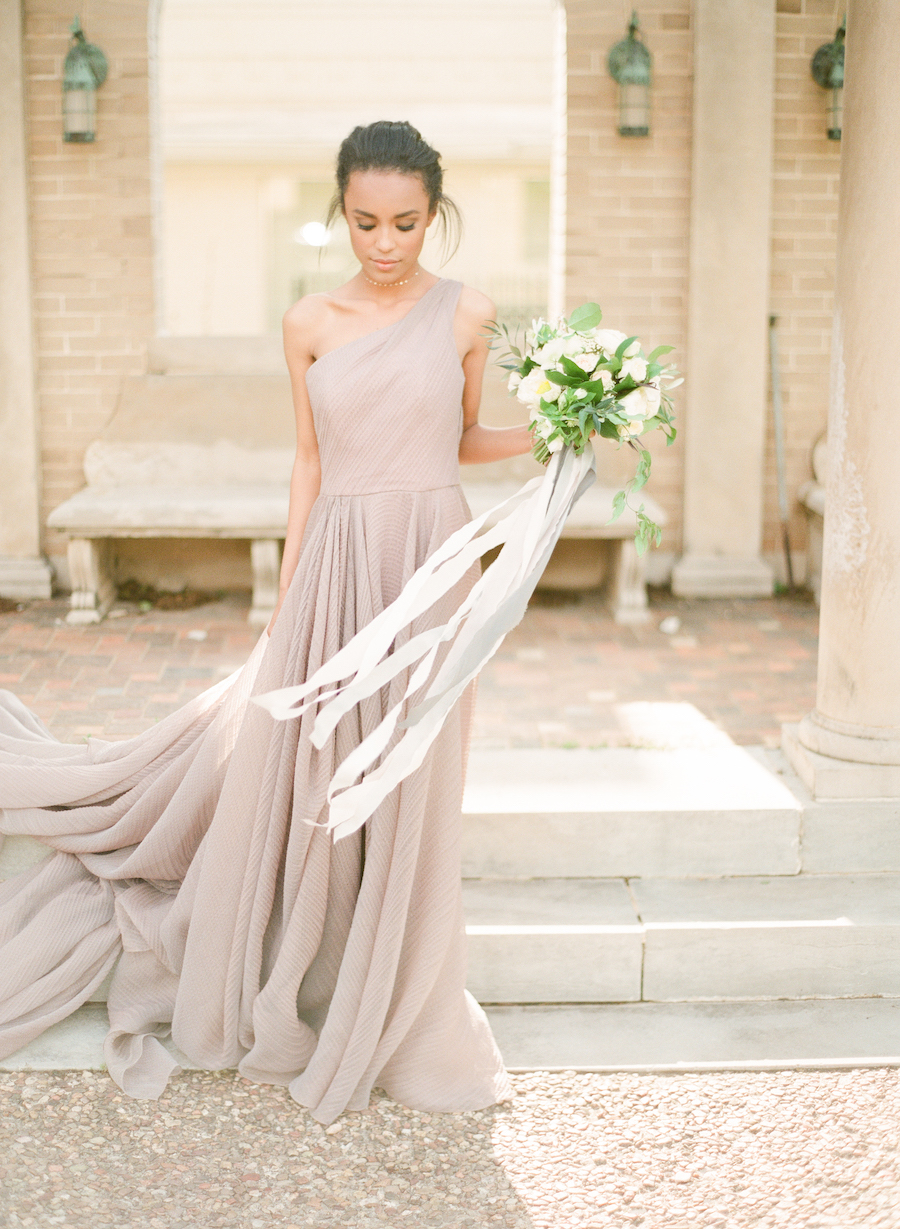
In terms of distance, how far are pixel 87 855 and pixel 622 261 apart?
14.2 ft

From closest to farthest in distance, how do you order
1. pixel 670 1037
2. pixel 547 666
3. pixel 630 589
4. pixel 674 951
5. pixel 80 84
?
1. pixel 670 1037
2. pixel 674 951
3. pixel 547 666
4. pixel 80 84
5. pixel 630 589

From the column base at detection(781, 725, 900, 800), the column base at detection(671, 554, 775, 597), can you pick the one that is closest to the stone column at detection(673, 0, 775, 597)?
the column base at detection(671, 554, 775, 597)

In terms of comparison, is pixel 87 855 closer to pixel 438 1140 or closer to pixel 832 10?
pixel 438 1140

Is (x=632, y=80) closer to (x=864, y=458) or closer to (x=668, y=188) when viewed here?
(x=668, y=188)

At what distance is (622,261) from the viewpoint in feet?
21.9

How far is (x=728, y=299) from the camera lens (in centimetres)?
664

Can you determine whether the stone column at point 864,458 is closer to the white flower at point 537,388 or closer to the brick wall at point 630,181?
the white flower at point 537,388

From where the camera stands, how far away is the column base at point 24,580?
6734 millimetres

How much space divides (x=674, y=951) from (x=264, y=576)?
3.38 metres

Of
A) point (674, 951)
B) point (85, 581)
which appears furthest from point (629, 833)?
point (85, 581)

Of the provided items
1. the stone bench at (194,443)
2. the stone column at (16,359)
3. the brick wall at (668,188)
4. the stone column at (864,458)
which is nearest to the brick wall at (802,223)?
the brick wall at (668,188)

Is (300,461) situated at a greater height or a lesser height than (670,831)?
greater

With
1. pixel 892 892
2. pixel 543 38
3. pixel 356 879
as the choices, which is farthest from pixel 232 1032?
pixel 543 38

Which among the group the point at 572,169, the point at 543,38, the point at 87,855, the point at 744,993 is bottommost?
the point at 744,993
